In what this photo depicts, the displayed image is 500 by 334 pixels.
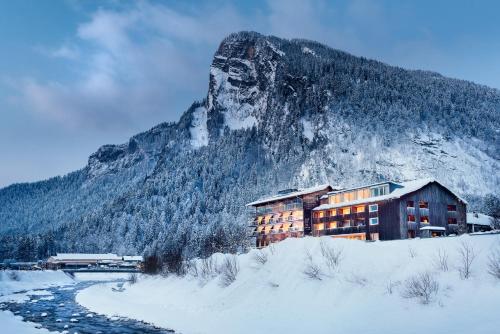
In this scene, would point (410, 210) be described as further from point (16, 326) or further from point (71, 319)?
point (16, 326)

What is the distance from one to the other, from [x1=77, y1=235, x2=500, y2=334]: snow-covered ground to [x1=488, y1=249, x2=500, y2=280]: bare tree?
0.40 metres

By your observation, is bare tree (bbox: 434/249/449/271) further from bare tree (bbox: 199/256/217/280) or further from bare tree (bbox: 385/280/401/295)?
bare tree (bbox: 199/256/217/280)

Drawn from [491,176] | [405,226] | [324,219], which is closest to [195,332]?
[405,226]

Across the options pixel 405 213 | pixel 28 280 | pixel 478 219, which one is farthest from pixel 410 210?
pixel 28 280

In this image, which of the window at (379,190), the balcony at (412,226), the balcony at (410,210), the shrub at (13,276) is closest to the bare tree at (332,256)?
the balcony at (412,226)

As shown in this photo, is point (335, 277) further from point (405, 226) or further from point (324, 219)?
point (324, 219)

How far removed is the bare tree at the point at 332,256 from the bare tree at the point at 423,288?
952cm

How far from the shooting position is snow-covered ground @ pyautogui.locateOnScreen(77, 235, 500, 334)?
1334 inches

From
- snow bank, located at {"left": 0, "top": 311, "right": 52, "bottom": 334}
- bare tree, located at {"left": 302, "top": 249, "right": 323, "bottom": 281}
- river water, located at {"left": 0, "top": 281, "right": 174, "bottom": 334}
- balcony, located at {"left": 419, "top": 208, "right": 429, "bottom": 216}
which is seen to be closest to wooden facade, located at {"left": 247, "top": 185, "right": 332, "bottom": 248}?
balcony, located at {"left": 419, "top": 208, "right": 429, "bottom": 216}

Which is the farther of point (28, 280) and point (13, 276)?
point (28, 280)

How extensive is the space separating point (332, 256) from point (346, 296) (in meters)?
6.70

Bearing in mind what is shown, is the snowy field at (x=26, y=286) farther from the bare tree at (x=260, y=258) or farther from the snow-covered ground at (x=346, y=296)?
the bare tree at (x=260, y=258)

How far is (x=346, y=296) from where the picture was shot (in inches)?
1625

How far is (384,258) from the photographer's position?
44.9 meters
